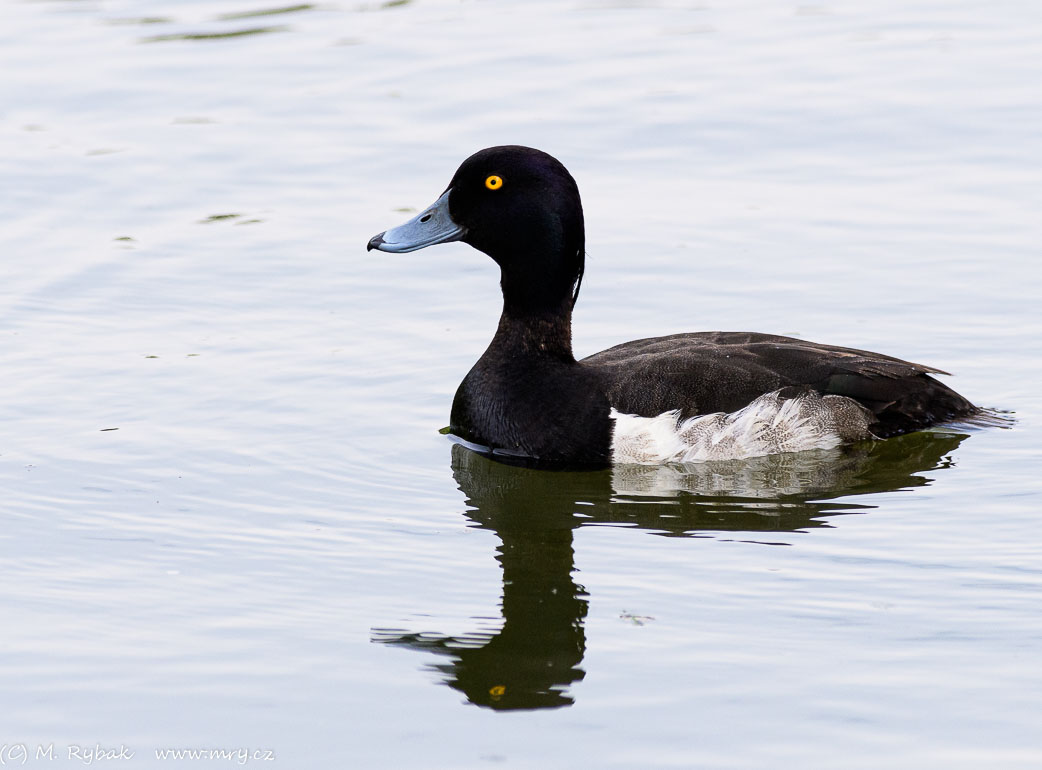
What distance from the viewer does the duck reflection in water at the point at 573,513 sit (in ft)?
22.0

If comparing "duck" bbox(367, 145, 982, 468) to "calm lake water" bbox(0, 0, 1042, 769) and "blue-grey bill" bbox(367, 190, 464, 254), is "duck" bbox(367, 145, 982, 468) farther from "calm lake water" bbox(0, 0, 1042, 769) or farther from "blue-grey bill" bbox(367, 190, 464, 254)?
"calm lake water" bbox(0, 0, 1042, 769)

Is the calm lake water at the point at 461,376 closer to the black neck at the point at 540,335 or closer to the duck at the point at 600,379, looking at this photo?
the duck at the point at 600,379

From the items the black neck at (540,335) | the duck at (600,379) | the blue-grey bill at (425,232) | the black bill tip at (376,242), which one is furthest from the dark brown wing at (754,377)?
the black bill tip at (376,242)

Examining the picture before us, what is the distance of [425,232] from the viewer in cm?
942

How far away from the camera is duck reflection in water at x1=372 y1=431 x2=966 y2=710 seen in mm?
6719

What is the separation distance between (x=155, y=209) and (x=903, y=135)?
19.4ft

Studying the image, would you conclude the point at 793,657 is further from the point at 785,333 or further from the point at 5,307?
the point at 5,307

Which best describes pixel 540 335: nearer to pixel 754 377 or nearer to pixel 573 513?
pixel 754 377

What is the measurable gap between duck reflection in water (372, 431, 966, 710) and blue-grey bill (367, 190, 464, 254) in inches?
45.1

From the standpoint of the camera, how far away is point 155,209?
12672 mm

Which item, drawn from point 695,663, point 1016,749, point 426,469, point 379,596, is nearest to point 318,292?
point 426,469

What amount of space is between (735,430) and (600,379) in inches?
29.8

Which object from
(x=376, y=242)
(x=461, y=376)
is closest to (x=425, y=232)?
(x=376, y=242)

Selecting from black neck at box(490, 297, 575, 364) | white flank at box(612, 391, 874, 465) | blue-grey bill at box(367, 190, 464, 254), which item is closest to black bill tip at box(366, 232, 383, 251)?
blue-grey bill at box(367, 190, 464, 254)
